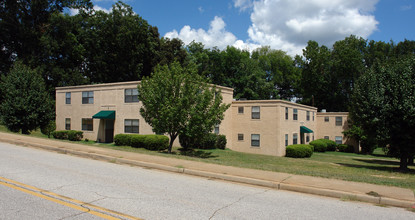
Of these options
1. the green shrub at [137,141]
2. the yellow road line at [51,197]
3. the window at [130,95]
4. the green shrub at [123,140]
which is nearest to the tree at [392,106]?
the green shrub at [137,141]

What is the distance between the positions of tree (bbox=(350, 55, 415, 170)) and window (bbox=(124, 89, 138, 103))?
56.8ft

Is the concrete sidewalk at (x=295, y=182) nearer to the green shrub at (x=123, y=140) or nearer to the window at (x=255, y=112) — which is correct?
the green shrub at (x=123, y=140)

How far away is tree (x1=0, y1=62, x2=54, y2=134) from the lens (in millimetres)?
25594

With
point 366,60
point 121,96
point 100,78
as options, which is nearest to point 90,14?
point 100,78

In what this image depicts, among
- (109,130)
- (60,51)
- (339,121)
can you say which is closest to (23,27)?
(60,51)

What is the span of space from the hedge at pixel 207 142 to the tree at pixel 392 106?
10683 mm

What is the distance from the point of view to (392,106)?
52.7 ft

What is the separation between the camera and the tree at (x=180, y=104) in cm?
1853

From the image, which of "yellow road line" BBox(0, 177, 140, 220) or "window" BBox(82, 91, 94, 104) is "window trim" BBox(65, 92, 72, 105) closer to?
"window" BBox(82, 91, 94, 104)

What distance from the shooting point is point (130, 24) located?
148 feet

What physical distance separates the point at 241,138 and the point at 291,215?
77.3ft

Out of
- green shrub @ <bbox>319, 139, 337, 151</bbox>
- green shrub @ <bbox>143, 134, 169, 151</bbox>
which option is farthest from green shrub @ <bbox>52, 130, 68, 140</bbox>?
green shrub @ <bbox>319, 139, 337, 151</bbox>

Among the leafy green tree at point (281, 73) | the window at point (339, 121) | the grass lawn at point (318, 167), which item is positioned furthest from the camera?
the leafy green tree at point (281, 73)

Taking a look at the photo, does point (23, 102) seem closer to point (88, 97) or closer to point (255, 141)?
point (88, 97)
